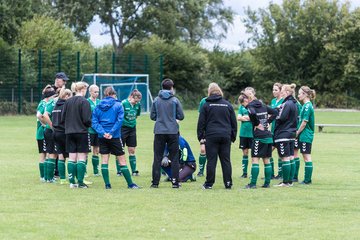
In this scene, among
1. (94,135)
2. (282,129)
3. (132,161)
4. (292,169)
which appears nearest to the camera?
(282,129)

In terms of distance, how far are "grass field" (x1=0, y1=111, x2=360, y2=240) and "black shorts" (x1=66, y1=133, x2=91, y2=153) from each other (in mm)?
Result: 713

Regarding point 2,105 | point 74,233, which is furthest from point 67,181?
point 2,105

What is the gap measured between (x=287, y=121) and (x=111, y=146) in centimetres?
333

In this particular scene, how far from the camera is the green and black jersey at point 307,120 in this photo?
49.5ft

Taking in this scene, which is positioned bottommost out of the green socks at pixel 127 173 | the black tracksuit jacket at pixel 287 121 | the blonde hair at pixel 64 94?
the green socks at pixel 127 173

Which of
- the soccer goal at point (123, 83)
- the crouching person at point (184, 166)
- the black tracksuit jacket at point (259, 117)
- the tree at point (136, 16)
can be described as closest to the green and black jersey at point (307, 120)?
the black tracksuit jacket at point (259, 117)

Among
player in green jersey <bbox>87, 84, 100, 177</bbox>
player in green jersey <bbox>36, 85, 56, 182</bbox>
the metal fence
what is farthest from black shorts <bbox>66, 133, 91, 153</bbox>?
the metal fence

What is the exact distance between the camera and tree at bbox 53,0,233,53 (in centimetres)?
6688

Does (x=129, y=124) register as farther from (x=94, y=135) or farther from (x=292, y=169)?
(x=292, y=169)

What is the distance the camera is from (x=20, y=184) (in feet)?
47.7

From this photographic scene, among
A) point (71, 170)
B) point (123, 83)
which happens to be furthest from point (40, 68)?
point (71, 170)

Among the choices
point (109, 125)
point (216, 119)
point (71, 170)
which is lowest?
point (71, 170)

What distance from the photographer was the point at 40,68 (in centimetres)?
4150

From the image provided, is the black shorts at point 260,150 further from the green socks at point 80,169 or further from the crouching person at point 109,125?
the green socks at point 80,169
